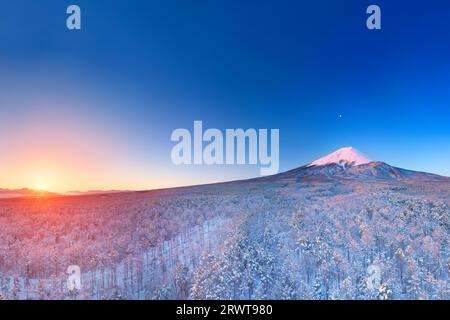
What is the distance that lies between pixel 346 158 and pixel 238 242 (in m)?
2.63

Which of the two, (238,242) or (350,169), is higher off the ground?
(350,169)

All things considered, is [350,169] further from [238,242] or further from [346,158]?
[238,242]

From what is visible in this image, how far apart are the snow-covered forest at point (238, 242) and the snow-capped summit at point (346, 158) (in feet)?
1.53

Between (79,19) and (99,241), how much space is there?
4.07 metres

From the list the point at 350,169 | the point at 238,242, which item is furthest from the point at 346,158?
the point at 238,242

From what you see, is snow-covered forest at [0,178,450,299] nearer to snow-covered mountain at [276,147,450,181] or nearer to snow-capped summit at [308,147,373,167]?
snow-covered mountain at [276,147,450,181]

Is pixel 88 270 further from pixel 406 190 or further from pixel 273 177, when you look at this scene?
pixel 406 190

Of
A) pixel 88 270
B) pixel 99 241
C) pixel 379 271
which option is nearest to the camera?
pixel 379 271

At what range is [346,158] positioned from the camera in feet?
16.9

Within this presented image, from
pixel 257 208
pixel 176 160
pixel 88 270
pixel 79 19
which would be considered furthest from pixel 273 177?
pixel 79 19

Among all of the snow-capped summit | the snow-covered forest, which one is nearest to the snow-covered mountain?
the snow-capped summit

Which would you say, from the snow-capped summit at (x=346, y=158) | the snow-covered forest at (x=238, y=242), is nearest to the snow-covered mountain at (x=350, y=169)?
the snow-capped summit at (x=346, y=158)

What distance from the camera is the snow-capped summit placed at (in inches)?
200
